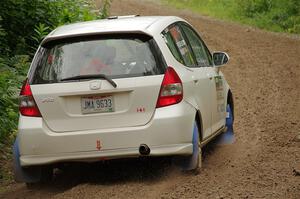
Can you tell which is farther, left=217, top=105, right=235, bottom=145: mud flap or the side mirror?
left=217, top=105, right=235, bottom=145: mud flap

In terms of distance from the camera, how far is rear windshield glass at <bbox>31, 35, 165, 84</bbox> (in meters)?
7.32

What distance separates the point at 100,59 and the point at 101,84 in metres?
0.32

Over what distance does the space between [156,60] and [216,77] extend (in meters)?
1.86

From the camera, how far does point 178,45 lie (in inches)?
319

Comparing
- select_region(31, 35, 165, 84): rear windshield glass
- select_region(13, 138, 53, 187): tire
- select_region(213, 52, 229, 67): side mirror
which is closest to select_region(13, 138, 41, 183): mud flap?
select_region(13, 138, 53, 187): tire

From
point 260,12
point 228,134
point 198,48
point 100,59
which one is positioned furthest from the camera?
point 260,12

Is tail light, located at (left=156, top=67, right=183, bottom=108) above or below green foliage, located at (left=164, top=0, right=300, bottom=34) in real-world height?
above

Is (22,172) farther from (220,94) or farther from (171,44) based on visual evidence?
(220,94)

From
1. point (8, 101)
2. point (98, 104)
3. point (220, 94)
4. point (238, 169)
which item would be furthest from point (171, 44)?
point (8, 101)

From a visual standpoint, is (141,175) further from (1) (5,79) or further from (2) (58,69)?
(1) (5,79)

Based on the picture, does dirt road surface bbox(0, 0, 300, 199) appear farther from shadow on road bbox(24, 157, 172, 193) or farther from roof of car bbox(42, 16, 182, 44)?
roof of car bbox(42, 16, 182, 44)

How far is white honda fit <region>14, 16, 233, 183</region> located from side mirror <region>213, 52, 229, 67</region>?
158 cm

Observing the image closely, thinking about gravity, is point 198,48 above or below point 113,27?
below

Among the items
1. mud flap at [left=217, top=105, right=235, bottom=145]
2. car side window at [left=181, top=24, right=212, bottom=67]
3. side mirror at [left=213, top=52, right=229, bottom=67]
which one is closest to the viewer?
car side window at [left=181, top=24, right=212, bottom=67]
